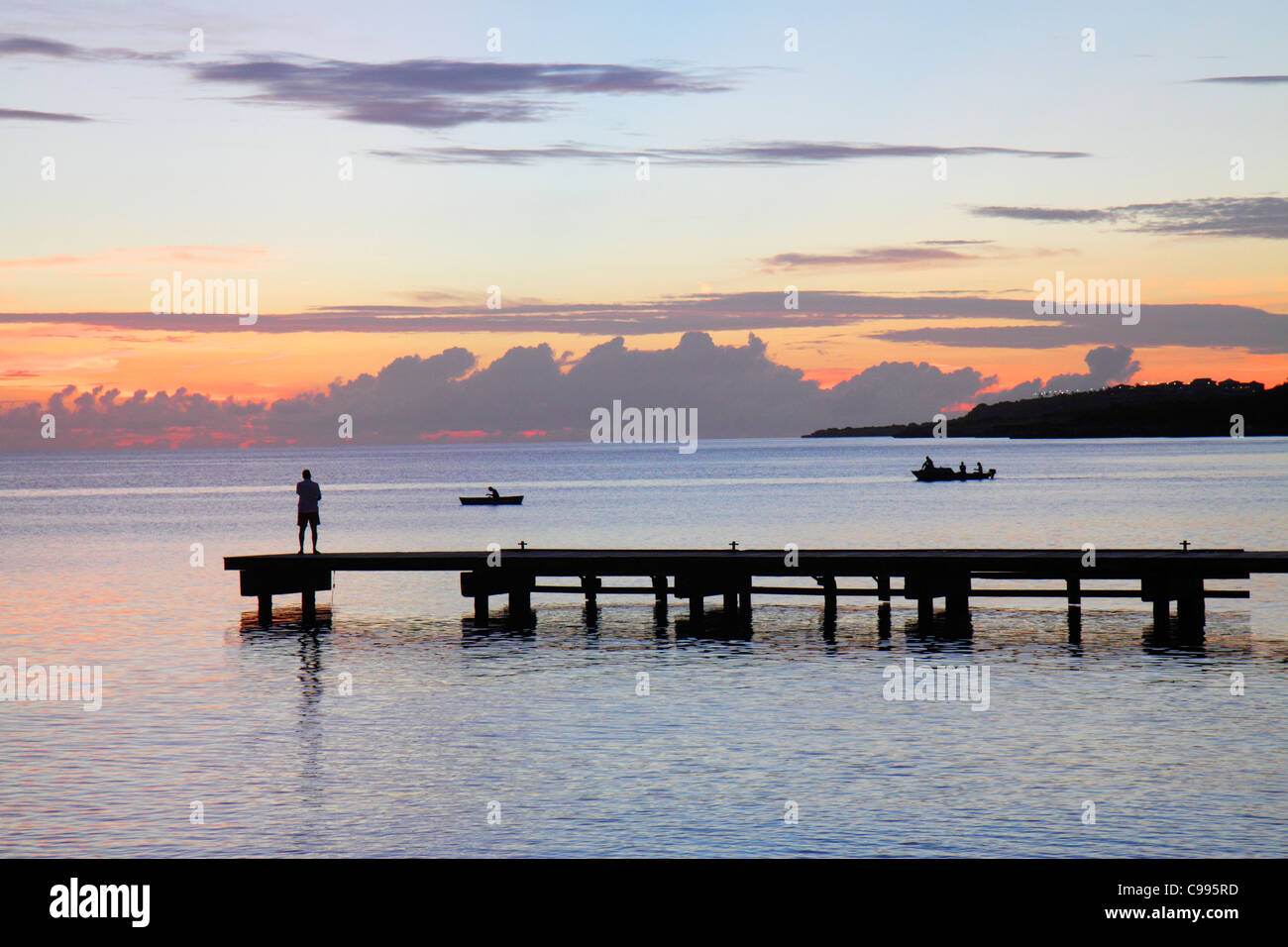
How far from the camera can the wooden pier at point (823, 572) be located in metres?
31.3

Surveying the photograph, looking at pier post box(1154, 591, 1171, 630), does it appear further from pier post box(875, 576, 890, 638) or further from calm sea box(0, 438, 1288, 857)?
pier post box(875, 576, 890, 638)

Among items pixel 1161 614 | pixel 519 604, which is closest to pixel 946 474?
pixel 1161 614

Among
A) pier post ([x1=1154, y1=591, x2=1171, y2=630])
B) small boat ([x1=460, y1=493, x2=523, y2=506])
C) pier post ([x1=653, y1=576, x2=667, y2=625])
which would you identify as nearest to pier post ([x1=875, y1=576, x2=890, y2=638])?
pier post ([x1=653, y1=576, x2=667, y2=625])

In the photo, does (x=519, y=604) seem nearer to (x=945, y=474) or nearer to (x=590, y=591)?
(x=590, y=591)

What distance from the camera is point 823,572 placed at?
107ft

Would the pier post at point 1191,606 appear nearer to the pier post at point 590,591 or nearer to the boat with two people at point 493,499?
the pier post at point 590,591

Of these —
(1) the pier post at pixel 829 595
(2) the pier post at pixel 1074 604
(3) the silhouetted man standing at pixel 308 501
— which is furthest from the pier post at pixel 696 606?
(3) the silhouetted man standing at pixel 308 501

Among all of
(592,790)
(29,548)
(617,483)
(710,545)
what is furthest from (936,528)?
(617,483)

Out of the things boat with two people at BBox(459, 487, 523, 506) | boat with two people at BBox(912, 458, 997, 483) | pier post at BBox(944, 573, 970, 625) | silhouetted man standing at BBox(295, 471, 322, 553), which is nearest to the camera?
pier post at BBox(944, 573, 970, 625)

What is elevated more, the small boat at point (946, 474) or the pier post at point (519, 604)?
the pier post at point (519, 604)

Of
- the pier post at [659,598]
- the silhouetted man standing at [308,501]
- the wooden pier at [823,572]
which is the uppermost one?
the silhouetted man standing at [308,501]

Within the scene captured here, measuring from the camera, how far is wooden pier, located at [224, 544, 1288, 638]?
3127 centimetres

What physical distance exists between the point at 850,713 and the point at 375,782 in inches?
340
